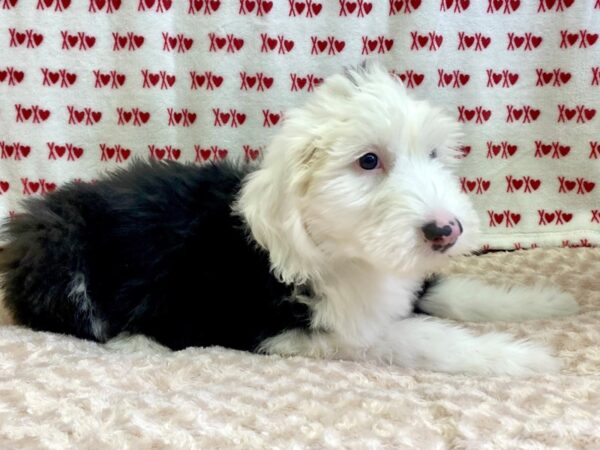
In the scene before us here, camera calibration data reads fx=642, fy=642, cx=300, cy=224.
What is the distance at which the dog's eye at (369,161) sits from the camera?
1.36m

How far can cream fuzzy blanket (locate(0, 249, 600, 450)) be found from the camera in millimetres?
1062

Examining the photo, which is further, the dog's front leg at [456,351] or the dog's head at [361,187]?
the dog's front leg at [456,351]

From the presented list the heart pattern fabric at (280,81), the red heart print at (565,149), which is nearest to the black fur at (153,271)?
the heart pattern fabric at (280,81)

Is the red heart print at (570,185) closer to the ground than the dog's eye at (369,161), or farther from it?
closer to the ground

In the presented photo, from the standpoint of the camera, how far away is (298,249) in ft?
4.55

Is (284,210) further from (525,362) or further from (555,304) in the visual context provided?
(555,304)

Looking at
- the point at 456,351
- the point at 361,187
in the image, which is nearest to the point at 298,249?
the point at 361,187

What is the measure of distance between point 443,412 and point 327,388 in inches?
9.6

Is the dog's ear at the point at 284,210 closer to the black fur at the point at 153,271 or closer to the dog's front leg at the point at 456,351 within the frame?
the black fur at the point at 153,271

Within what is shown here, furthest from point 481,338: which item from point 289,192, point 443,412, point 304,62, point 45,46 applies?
point 45,46

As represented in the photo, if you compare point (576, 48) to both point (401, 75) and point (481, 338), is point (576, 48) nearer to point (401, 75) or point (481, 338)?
point (401, 75)

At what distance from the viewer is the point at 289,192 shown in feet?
4.52

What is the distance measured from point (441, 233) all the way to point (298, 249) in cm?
32

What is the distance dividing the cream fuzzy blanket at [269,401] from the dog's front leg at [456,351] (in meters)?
0.05
